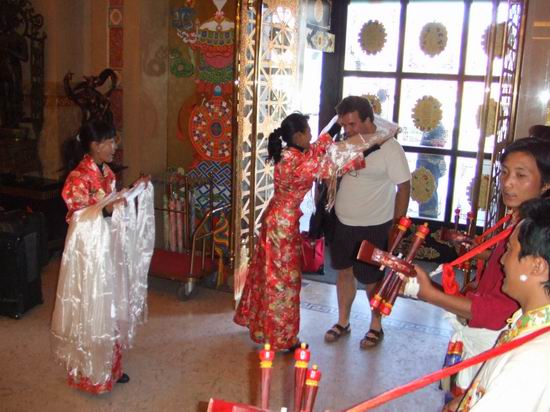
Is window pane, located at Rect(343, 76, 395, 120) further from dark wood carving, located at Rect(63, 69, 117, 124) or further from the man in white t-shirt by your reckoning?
dark wood carving, located at Rect(63, 69, 117, 124)

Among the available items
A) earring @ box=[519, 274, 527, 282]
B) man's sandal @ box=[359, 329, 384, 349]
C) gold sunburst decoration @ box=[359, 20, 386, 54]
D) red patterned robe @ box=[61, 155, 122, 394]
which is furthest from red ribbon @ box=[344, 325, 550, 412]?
gold sunburst decoration @ box=[359, 20, 386, 54]

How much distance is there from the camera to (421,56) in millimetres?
4980

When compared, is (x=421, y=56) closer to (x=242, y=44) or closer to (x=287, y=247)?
(x=242, y=44)

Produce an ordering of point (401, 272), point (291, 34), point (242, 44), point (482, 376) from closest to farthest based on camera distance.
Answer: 1. point (482, 376)
2. point (401, 272)
3. point (242, 44)
4. point (291, 34)

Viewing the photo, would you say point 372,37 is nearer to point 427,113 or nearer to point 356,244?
point 427,113

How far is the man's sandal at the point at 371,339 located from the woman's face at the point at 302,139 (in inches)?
47.6

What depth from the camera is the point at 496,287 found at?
1.83 meters

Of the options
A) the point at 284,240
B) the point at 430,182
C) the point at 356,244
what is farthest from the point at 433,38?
the point at 284,240

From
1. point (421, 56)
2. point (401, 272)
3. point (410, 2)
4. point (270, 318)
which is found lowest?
point (270, 318)

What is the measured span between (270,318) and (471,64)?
2.82 m

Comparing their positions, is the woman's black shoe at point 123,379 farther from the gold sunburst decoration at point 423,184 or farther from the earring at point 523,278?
the gold sunburst decoration at point 423,184

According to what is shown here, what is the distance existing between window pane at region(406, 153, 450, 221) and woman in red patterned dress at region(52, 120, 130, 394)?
2.99 metres

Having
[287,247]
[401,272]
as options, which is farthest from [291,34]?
[401,272]

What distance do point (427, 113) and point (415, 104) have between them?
0.13 m
